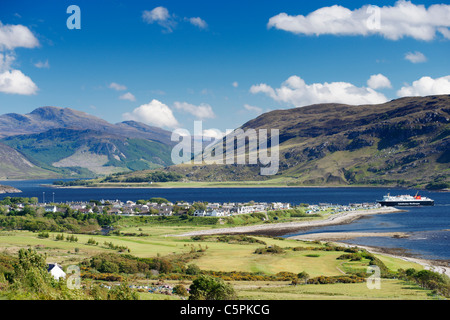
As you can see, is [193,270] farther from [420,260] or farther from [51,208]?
[51,208]

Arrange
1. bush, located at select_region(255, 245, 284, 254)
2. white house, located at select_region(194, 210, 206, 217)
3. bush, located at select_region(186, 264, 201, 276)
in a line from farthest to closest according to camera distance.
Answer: white house, located at select_region(194, 210, 206, 217) < bush, located at select_region(255, 245, 284, 254) < bush, located at select_region(186, 264, 201, 276)

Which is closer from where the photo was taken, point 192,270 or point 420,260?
point 192,270

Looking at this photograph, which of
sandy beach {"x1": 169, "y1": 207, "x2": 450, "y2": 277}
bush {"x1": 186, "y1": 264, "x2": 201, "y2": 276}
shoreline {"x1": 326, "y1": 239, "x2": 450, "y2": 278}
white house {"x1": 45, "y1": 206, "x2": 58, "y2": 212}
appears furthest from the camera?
white house {"x1": 45, "y1": 206, "x2": 58, "y2": 212}

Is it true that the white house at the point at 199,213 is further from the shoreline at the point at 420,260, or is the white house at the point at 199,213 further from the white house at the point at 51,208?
the shoreline at the point at 420,260

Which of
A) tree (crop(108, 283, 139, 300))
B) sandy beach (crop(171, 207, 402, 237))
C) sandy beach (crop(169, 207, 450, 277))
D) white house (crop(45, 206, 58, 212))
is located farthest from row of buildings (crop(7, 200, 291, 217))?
tree (crop(108, 283, 139, 300))

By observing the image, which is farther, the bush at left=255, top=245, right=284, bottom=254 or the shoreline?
the bush at left=255, top=245, right=284, bottom=254

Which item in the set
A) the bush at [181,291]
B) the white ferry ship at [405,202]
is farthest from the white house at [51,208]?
the white ferry ship at [405,202]

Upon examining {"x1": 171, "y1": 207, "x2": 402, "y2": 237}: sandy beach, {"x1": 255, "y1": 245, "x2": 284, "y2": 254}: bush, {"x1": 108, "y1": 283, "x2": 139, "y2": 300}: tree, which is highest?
{"x1": 108, "y1": 283, "x2": 139, "y2": 300}: tree

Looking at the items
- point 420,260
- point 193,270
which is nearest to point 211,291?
point 193,270

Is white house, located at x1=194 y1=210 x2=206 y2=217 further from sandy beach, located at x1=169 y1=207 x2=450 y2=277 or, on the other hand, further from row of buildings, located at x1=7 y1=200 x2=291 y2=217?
sandy beach, located at x1=169 y1=207 x2=450 y2=277

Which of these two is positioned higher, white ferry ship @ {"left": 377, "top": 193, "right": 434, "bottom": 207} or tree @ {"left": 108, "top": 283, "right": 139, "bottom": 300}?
tree @ {"left": 108, "top": 283, "right": 139, "bottom": 300}
